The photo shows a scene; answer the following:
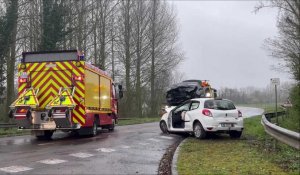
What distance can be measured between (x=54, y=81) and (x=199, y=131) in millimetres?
5542

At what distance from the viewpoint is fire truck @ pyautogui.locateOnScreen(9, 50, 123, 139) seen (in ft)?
47.9

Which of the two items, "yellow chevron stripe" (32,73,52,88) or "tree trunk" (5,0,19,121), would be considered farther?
"tree trunk" (5,0,19,121)

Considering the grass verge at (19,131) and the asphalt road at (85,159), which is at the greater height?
the grass verge at (19,131)

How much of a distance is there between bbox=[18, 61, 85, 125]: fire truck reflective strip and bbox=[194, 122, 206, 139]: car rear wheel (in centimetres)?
411

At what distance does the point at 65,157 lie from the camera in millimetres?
10250

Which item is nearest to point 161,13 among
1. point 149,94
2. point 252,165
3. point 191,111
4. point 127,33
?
point 127,33

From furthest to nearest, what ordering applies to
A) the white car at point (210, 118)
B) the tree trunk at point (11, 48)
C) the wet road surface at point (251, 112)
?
the wet road surface at point (251, 112) < the tree trunk at point (11, 48) < the white car at point (210, 118)

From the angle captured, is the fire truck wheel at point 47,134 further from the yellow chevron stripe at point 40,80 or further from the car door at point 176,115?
the car door at point 176,115

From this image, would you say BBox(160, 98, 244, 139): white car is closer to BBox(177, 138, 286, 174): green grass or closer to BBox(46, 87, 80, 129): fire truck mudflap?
BBox(177, 138, 286, 174): green grass

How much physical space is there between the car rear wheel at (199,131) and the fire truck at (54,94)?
4015mm

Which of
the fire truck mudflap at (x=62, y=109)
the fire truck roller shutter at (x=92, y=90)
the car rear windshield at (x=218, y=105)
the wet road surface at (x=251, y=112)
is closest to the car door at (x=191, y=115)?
the car rear windshield at (x=218, y=105)

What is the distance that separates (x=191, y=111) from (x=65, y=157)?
22.0 feet

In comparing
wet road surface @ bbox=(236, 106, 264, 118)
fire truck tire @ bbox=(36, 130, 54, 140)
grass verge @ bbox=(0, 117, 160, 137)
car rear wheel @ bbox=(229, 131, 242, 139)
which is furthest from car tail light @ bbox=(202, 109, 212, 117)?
wet road surface @ bbox=(236, 106, 264, 118)

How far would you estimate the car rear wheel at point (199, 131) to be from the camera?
1511cm
